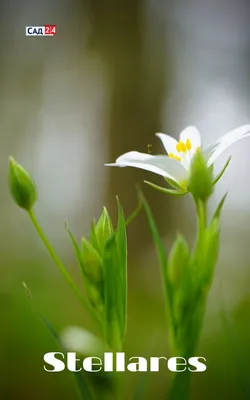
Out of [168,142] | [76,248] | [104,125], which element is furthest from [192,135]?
[76,248]

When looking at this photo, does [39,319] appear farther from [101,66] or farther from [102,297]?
[101,66]

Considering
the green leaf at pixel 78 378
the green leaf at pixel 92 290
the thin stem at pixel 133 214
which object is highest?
the thin stem at pixel 133 214

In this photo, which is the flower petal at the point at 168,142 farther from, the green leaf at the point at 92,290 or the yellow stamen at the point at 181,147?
the green leaf at the point at 92,290

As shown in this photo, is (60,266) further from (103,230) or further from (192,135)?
(192,135)

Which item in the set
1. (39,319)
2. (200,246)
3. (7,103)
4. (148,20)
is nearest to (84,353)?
(39,319)

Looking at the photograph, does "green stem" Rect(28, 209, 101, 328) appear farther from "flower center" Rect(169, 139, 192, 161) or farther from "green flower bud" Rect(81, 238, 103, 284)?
"flower center" Rect(169, 139, 192, 161)

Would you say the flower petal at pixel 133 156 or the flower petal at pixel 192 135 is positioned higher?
the flower petal at pixel 192 135

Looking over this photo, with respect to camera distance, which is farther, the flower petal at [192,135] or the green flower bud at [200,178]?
the flower petal at [192,135]

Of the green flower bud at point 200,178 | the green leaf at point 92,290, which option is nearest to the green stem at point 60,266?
the green leaf at point 92,290
